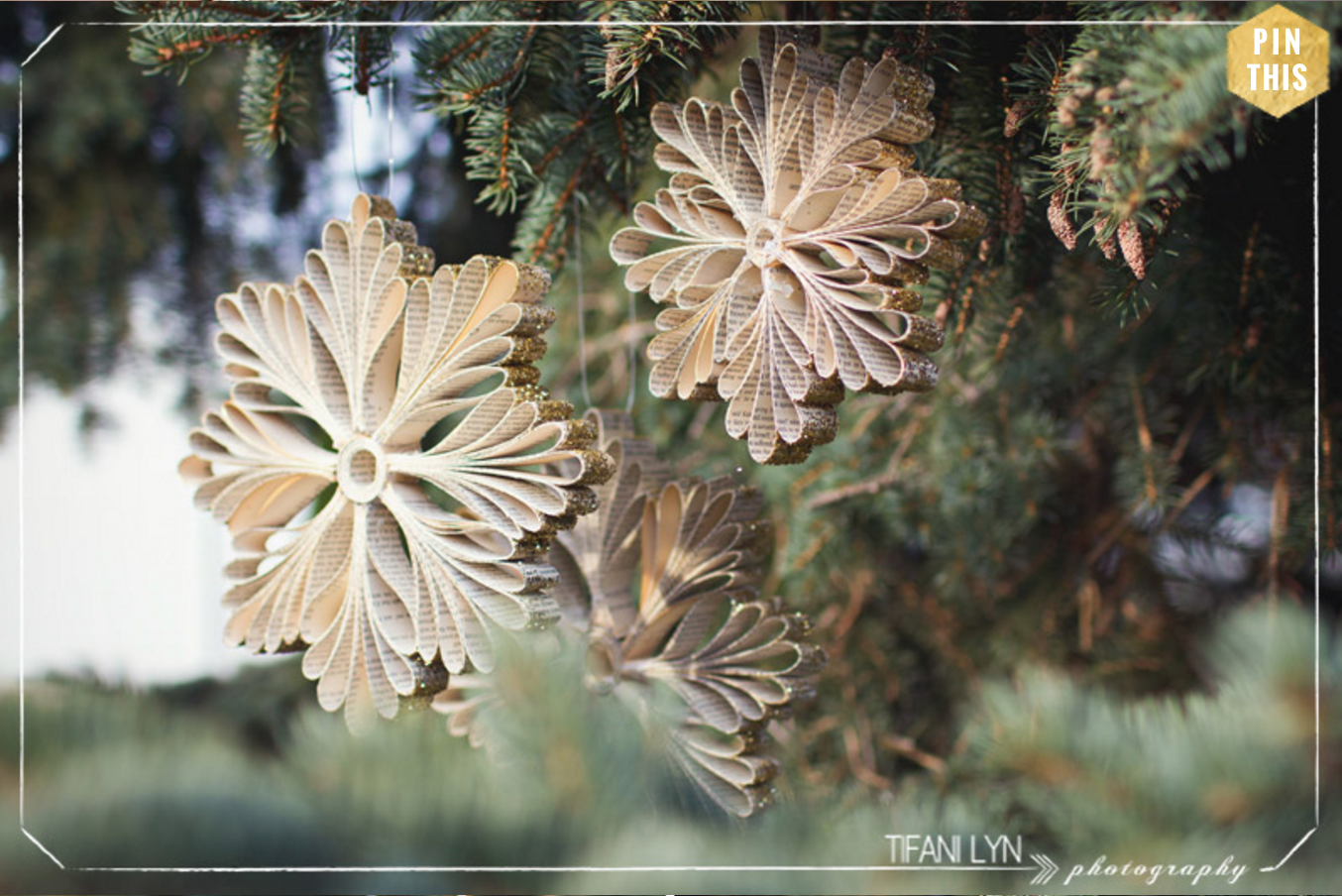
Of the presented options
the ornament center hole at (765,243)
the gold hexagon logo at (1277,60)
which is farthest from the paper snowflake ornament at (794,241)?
the gold hexagon logo at (1277,60)

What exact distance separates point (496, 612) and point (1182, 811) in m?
0.29

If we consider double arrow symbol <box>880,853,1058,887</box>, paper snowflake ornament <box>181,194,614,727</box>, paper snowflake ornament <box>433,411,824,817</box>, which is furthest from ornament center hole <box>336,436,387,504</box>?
double arrow symbol <box>880,853,1058,887</box>

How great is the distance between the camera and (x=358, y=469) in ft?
1.77

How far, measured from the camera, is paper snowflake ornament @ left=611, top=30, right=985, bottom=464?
45 cm

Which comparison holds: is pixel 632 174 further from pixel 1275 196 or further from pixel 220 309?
pixel 1275 196

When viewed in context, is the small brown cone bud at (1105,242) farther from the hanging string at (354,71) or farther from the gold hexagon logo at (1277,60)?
the hanging string at (354,71)

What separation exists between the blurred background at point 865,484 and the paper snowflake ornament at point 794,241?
0.14 feet

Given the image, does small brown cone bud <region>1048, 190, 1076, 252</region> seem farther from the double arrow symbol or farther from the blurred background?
the double arrow symbol

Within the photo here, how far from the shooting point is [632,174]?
24.3 inches

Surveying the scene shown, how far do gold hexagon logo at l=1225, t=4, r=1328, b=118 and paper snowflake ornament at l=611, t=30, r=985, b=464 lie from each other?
0.11m

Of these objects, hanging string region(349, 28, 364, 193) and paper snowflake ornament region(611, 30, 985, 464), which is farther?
hanging string region(349, 28, 364, 193)

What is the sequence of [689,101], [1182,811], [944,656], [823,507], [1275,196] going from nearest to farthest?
[1182,811], [689,101], [1275,196], [823,507], [944,656]

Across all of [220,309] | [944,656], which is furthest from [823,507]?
[220,309]

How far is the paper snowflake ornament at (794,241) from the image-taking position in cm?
45
